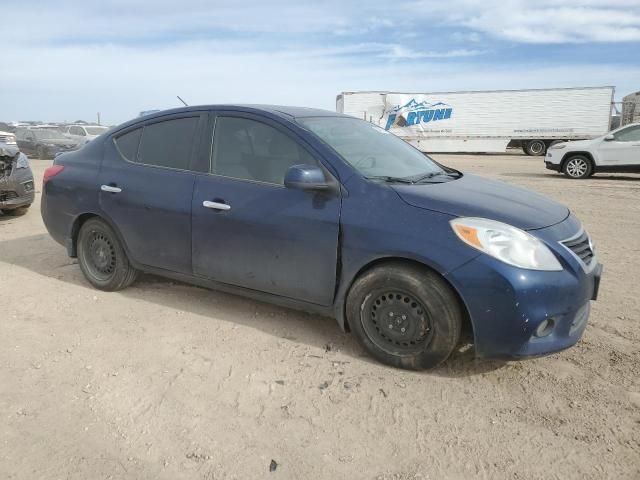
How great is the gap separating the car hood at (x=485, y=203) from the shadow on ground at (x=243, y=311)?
3.16 ft

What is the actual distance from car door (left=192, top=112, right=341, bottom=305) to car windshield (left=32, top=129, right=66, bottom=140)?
2079 centimetres

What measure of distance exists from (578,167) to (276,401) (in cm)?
1337

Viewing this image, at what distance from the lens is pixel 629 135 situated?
12891mm

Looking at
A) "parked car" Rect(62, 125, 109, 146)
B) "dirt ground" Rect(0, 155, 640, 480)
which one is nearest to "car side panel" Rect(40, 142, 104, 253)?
"dirt ground" Rect(0, 155, 640, 480)

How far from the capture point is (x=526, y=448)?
2.45 m

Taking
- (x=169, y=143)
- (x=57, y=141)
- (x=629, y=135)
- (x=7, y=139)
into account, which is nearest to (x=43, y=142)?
(x=57, y=141)

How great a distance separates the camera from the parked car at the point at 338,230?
9.35 ft

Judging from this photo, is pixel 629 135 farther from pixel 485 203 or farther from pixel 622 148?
pixel 485 203

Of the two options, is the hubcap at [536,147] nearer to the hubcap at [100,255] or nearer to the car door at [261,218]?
A: the car door at [261,218]

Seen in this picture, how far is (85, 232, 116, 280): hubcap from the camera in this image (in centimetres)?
446

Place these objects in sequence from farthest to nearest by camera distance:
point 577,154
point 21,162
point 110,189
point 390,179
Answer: point 577,154 → point 21,162 → point 110,189 → point 390,179

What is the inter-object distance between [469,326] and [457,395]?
0.41 metres

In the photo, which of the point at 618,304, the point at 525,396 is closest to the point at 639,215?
the point at 618,304

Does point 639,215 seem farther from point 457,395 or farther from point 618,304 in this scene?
point 457,395
